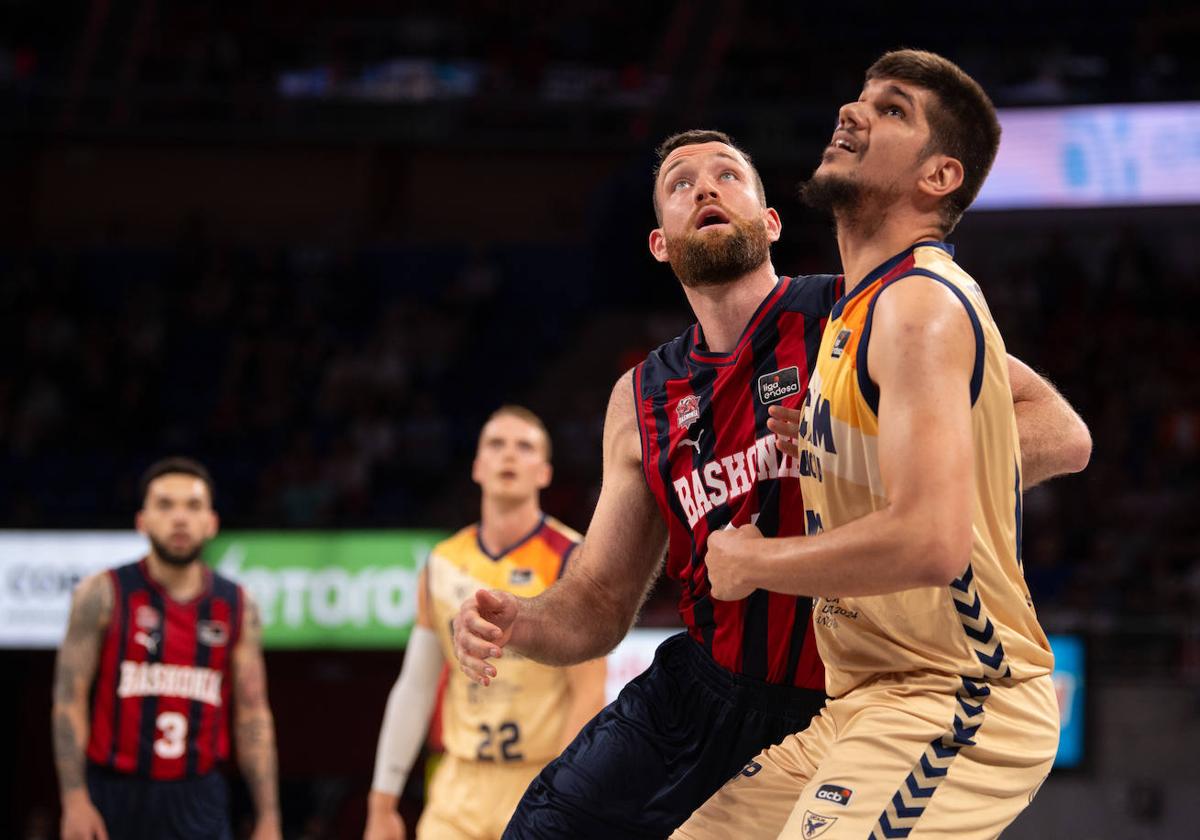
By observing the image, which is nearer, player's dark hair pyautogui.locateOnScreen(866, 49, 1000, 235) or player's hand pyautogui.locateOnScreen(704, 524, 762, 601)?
player's hand pyautogui.locateOnScreen(704, 524, 762, 601)

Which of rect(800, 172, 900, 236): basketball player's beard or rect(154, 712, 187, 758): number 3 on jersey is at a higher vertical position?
rect(800, 172, 900, 236): basketball player's beard

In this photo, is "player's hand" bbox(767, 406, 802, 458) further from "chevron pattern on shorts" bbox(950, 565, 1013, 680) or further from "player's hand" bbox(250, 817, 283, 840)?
"player's hand" bbox(250, 817, 283, 840)

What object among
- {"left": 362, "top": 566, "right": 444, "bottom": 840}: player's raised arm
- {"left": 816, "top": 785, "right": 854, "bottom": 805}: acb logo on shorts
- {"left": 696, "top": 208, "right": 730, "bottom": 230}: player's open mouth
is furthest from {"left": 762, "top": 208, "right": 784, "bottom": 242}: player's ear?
{"left": 362, "top": 566, "right": 444, "bottom": 840}: player's raised arm

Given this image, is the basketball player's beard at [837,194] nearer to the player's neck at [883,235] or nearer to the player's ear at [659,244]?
the player's neck at [883,235]

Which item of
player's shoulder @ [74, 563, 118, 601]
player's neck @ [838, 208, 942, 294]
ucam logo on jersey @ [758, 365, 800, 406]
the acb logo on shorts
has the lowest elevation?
the acb logo on shorts

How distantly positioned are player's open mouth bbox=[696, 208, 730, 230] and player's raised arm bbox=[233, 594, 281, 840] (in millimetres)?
4424

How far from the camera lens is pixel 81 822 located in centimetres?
704

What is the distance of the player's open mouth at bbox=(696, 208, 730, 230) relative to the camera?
13.4 ft

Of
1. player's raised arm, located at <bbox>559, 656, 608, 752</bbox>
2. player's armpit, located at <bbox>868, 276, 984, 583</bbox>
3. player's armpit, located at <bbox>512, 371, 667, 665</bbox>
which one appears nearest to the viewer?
player's armpit, located at <bbox>868, 276, 984, 583</bbox>

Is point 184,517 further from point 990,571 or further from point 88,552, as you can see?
point 990,571

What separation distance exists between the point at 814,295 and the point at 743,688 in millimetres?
1045

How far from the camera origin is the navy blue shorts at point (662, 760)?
3.90m

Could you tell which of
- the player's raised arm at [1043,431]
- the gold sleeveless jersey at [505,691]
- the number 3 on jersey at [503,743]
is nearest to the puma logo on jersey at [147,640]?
the gold sleeveless jersey at [505,691]

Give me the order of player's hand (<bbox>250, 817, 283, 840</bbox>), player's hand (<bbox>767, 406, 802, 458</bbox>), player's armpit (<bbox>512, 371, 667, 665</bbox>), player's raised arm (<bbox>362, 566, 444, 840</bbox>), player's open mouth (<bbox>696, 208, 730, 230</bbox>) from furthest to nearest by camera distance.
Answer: player's hand (<bbox>250, 817, 283, 840</bbox>), player's raised arm (<bbox>362, 566, 444, 840</bbox>), player's open mouth (<bbox>696, 208, 730, 230</bbox>), player's armpit (<bbox>512, 371, 667, 665</bbox>), player's hand (<bbox>767, 406, 802, 458</bbox>)
